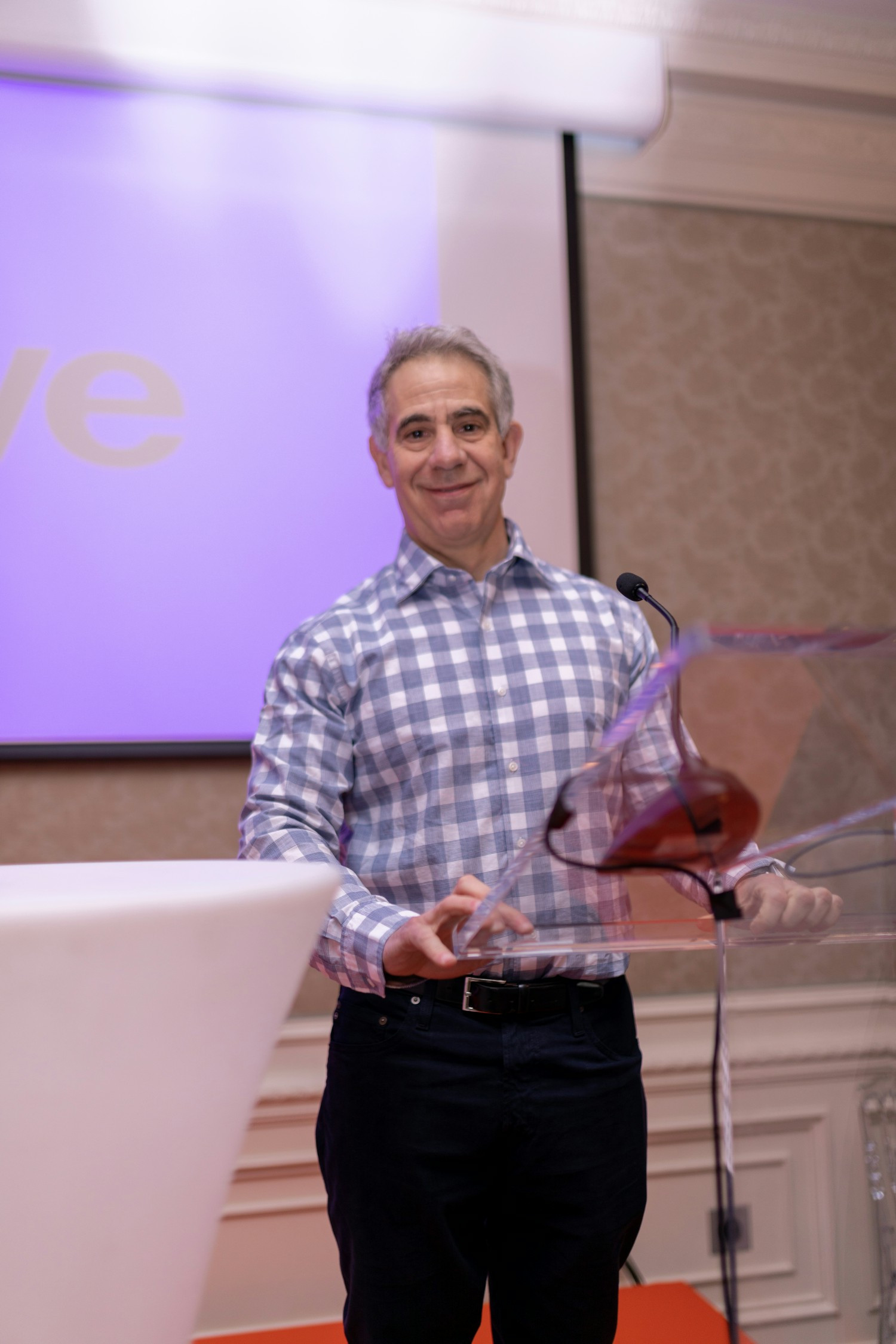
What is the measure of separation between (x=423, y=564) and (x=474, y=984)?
0.54 metres

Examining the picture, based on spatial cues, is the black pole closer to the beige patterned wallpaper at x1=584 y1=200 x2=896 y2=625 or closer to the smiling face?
the beige patterned wallpaper at x1=584 y1=200 x2=896 y2=625

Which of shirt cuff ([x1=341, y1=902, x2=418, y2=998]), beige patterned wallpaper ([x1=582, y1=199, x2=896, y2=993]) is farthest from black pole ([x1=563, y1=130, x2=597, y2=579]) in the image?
shirt cuff ([x1=341, y1=902, x2=418, y2=998])

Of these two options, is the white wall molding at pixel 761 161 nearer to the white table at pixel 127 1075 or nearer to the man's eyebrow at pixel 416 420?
the man's eyebrow at pixel 416 420

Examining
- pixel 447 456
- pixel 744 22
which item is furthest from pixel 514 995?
pixel 744 22

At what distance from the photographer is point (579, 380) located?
2367mm

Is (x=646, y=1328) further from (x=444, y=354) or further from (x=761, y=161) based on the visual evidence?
(x=761, y=161)

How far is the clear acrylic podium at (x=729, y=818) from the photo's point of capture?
666 mm

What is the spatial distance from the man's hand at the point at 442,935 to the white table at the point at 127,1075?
165 millimetres

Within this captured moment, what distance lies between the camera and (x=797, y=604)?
2518 millimetres

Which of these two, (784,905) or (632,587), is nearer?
(784,905)

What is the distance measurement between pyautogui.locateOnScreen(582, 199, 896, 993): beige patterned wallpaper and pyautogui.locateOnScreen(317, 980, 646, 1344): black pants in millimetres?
1103

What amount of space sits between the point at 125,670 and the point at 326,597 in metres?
0.40

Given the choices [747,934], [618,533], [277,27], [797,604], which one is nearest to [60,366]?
[277,27]

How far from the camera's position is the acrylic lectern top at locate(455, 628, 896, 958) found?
2.18 ft
